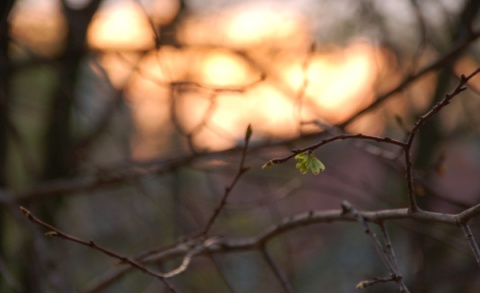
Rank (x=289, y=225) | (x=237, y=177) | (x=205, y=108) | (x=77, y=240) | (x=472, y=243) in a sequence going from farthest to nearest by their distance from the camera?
(x=205, y=108), (x=289, y=225), (x=237, y=177), (x=77, y=240), (x=472, y=243)

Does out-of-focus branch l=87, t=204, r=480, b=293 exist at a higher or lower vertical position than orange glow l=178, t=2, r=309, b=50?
lower

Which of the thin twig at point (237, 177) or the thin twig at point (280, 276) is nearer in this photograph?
the thin twig at point (237, 177)

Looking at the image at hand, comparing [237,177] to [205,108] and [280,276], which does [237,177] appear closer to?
[280,276]

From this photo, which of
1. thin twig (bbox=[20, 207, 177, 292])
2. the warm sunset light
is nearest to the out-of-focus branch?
thin twig (bbox=[20, 207, 177, 292])

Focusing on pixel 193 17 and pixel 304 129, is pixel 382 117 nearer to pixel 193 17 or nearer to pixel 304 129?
pixel 193 17

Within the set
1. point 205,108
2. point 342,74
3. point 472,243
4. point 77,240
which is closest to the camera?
point 472,243

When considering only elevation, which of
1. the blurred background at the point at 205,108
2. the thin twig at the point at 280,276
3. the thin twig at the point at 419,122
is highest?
the blurred background at the point at 205,108

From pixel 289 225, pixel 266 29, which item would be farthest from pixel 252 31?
pixel 289 225

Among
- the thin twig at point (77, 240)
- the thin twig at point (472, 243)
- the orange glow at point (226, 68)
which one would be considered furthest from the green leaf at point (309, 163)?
the orange glow at point (226, 68)

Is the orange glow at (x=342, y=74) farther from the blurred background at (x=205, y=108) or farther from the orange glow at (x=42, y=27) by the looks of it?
the orange glow at (x=42, y=27)

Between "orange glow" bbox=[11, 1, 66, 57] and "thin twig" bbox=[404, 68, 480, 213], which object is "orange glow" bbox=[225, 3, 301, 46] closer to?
"orange glow" bbox=[11, 1, 66, 57]

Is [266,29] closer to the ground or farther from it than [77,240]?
farther from it
